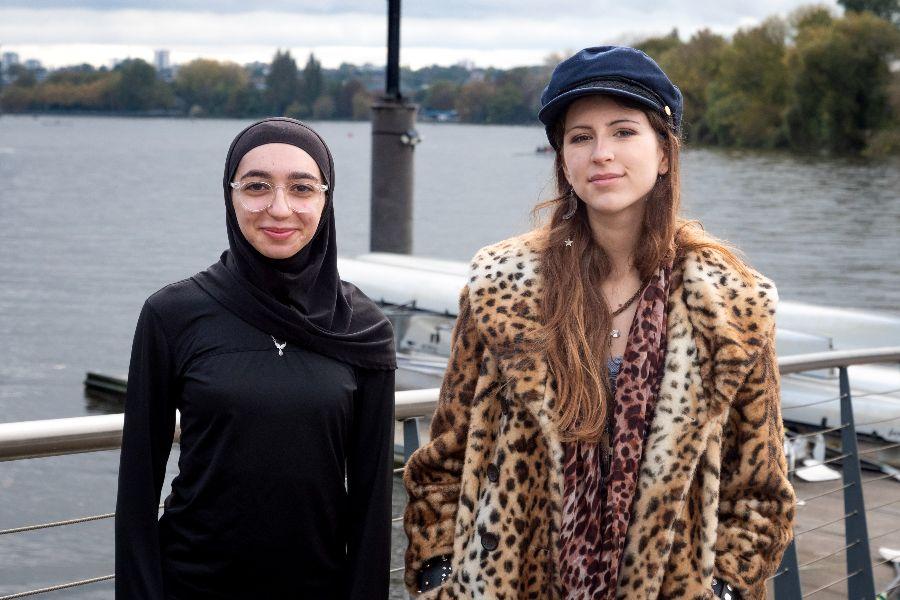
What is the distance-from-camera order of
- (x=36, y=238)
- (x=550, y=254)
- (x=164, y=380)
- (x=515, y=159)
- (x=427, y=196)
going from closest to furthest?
1. (x=164, y=380)
2. (x=550, y=254)
3. (x=36, y=238)
4. (x=427, y=196)
5. (x=515, y=159)

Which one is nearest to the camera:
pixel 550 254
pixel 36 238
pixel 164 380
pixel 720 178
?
pixel 164 380

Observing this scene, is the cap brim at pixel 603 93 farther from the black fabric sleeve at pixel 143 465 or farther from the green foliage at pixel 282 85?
the green foliage at pixel 282 85

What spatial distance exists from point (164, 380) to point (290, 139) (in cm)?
59

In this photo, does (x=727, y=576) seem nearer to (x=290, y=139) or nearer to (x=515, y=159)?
(x=290, y=139)

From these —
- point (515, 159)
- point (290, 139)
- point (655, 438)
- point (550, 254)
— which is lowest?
point (515, 159)

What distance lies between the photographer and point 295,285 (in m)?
2.74

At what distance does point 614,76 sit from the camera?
106 inches

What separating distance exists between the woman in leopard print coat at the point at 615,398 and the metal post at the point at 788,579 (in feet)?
4.97

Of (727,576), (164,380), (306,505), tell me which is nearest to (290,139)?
(164,380)

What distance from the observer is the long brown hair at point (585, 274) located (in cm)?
266

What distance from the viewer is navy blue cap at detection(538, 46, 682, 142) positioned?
8.80 ft

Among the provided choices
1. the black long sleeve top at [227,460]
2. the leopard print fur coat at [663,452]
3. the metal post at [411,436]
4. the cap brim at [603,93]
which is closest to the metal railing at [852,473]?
the metal post at [411,436]

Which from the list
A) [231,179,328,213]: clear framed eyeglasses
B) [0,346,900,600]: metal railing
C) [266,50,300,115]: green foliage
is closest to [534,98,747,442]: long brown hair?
[231,179,328,213]: clear framed eyeglasses

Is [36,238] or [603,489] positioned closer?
[603,489]
